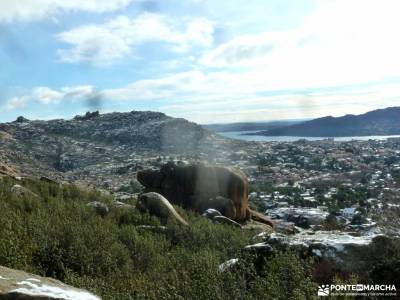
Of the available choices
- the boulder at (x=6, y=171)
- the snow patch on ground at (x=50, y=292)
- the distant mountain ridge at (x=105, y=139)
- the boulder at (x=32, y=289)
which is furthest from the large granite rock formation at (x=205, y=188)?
the distant mountain ridge at (x=105, y=139)

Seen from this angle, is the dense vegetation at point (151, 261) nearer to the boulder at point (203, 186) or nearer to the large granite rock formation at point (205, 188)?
the large granite rock formation at point (205, 188)

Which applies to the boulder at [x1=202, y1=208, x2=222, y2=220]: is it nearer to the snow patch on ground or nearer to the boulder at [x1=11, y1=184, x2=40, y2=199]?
the boulder at [x1=11, y1=184, x2=40, y2=199]

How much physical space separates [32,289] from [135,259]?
5351 mm

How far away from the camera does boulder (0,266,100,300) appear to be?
4074mm

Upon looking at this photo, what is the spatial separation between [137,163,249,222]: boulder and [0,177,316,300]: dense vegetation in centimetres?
675

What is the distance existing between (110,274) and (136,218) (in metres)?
6.27

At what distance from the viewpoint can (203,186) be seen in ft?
69.5

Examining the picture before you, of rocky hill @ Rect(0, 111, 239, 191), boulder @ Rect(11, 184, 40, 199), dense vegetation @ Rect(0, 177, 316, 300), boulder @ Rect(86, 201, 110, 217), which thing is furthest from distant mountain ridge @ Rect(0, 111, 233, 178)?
dense vegetation @ Rect(0, 177, 316, 300)

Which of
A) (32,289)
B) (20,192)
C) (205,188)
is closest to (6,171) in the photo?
(20,192)

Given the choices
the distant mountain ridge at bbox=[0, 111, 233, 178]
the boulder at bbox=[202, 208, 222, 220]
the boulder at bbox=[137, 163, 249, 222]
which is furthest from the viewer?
the distant mountain ridge at bbox=[0, 111, 233, 178]

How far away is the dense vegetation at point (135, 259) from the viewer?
588cm

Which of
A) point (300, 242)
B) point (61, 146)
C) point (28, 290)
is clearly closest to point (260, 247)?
point (300, 242)

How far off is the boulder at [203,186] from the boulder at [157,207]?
176 inches

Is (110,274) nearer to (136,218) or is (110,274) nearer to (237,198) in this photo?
(136,218)
